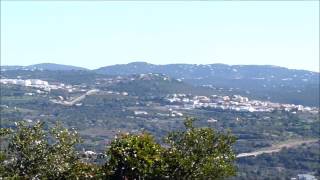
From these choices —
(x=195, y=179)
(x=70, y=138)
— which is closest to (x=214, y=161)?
(x=195, y=179)

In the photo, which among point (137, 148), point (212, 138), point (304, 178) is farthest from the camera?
point (304, 178)

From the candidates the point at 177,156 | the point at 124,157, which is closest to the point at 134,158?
the point at 124,157

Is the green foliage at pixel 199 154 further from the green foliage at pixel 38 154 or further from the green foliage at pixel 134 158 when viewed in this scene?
the green foliage at pixel 38 154

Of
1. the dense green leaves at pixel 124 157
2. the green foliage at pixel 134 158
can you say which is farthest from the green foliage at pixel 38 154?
the green foliage at pixel 134 158

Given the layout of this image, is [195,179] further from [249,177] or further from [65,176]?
[249,177]

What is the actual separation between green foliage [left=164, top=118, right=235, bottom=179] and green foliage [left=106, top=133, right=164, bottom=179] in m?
1.06

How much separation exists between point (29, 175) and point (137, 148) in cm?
563

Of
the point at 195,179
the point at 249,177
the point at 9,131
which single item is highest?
the point at 9,131

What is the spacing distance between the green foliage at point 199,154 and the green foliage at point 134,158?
41.7 inches

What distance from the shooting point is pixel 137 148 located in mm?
30703

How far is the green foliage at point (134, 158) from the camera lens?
30375mm

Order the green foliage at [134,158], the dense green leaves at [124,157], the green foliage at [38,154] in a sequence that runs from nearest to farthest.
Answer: the green foliage at [134,158] < the dense green leaves at [124,157] < the green foliage at [38,154]

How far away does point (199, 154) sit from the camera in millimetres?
32438

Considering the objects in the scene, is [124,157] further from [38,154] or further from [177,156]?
[38,154]
